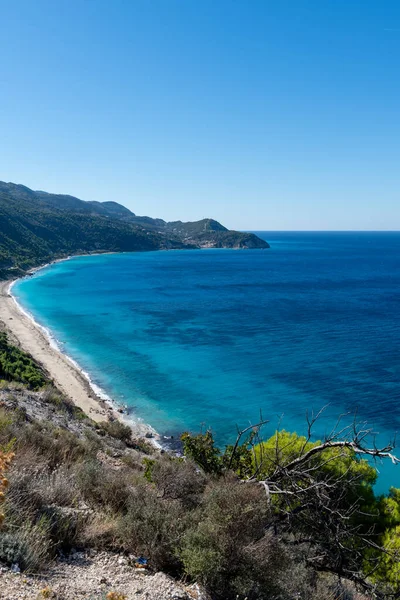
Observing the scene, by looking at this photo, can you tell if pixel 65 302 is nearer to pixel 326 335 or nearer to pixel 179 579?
pixel 326 335

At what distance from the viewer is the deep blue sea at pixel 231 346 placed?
29.4m

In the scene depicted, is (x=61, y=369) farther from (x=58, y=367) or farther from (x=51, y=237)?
(x=51, y=237)

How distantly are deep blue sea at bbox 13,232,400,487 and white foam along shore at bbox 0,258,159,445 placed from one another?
1.08 metres

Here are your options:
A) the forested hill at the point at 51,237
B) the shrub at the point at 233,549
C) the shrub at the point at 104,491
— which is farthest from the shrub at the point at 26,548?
the forested hill at the point at 51,237

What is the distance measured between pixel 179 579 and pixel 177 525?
2.18 feet

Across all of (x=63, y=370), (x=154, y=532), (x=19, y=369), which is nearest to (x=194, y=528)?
(x=154, y=532)

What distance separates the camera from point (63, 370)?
115 ft

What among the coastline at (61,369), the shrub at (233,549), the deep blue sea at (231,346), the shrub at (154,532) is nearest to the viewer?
the shrub at (233,549)

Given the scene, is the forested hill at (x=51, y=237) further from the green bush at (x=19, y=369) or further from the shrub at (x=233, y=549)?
the shrub at (x=233, y=549)

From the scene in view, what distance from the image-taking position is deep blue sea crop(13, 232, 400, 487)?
2942cm

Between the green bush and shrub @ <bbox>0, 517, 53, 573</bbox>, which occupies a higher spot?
shrub @ <bbox>0, 517, 53, 573</bbox>

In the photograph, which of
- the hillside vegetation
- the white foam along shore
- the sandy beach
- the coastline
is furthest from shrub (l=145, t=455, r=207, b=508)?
the sandy beach

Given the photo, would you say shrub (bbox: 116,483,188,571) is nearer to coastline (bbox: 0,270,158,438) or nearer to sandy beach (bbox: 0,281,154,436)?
coastline (bbox: 0,270,158,438)

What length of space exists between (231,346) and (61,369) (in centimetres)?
1814
